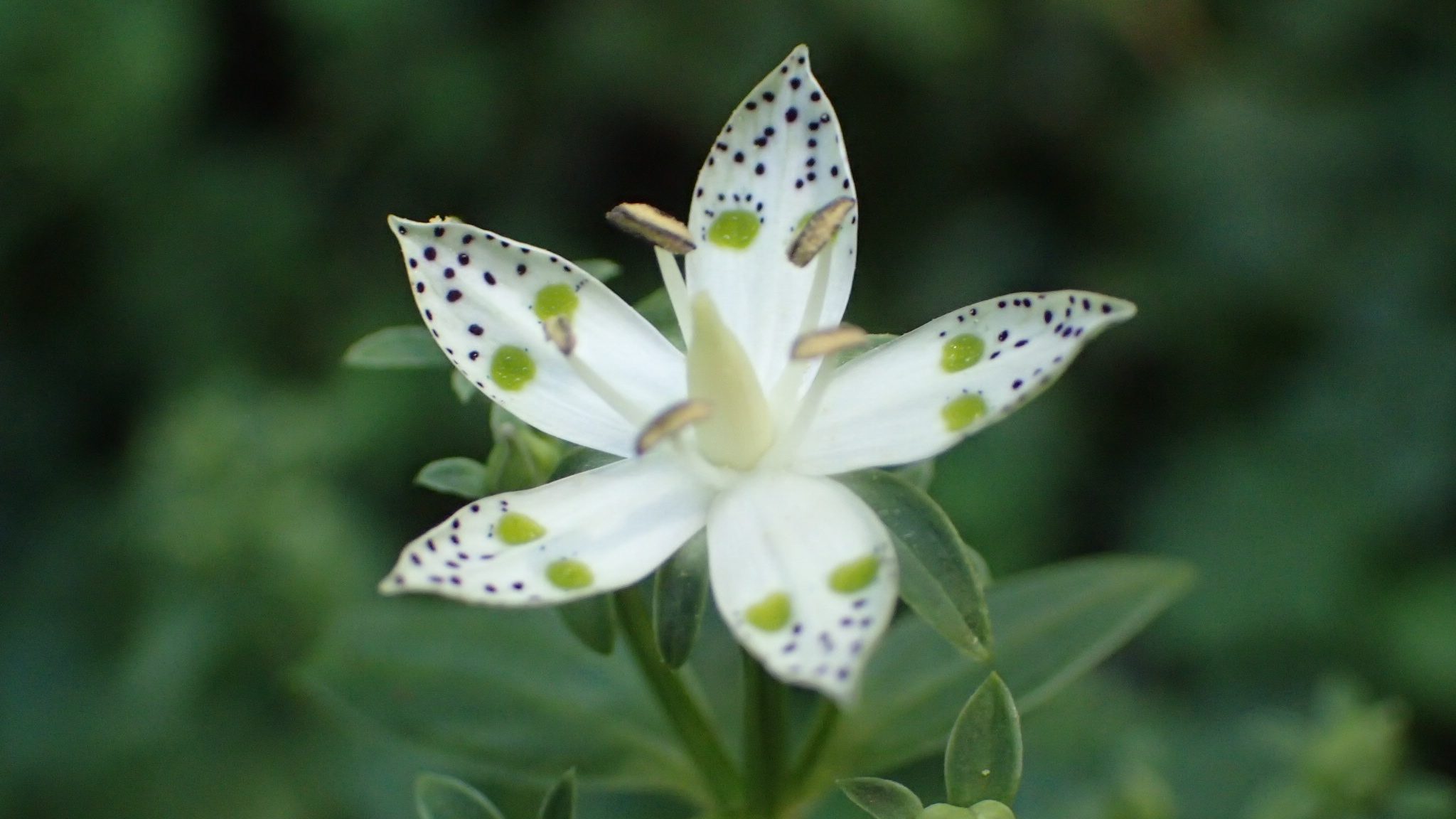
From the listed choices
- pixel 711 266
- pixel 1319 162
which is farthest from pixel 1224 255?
pixel 711 266

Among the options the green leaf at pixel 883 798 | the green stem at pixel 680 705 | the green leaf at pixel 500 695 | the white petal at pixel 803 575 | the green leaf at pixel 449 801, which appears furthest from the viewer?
the green leaf at pixel 500 695

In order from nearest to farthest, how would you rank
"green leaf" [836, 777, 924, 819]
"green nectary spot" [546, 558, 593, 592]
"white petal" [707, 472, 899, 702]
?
"white petal" [707, 472, 899, 702]
"green leaf" [836, 777, 924, 819]
"green nectary spot" [546, 558, 593, 592]

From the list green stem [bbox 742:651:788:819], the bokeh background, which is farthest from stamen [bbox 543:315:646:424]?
A: the bokeh background

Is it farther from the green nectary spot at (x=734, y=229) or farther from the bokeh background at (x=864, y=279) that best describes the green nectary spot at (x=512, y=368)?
the bokeh background at (x=864, y=279)

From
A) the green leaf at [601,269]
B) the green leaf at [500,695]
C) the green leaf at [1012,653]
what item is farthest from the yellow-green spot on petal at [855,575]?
the green leaf at [500,695]

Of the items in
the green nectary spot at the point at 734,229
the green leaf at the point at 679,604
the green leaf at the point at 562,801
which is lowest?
the green leaf at the point at 562,801

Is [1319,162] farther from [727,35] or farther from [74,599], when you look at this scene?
[74,599]

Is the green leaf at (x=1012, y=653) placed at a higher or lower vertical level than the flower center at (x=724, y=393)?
lower

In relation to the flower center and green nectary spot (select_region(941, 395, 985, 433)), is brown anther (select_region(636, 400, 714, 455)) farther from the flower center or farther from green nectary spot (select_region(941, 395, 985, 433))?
green nectary spot (select_region(941, 395, 985, 433))
